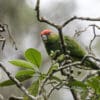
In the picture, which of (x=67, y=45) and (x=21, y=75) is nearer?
(x=21, y=75)

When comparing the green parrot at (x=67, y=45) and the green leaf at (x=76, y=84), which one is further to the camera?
the green parrot at (x=67, y=45)

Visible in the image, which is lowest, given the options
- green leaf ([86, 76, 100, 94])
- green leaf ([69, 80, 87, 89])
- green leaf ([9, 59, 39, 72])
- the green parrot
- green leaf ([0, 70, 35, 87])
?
the green parrot

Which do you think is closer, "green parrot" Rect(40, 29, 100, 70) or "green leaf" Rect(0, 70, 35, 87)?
"green leaf" Rect(0, 70, 35, 87)

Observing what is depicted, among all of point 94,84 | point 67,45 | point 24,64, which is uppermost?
point 24,64

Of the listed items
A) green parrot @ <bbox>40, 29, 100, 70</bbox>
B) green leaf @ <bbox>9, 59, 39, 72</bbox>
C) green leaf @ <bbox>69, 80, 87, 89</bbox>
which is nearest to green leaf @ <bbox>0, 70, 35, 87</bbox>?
green leaf @ <bbox>9, 59, 39, 72</bbox>

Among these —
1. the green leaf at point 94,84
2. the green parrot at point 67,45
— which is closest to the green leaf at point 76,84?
the green leaf at point 94,84

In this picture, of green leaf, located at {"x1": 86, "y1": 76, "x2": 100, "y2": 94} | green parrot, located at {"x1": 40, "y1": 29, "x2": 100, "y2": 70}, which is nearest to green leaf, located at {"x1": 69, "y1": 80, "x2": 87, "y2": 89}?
green leaf, located at {"x1": 86, "y1": 76, "x2": 100, "y2": 94}

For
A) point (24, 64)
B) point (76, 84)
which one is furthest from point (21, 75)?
point (76, 84)

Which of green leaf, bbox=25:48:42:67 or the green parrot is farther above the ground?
green leaf, bbox=25:48:42:67

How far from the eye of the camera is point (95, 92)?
1.53 metres

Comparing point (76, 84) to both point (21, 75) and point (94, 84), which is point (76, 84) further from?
point (21, 75)

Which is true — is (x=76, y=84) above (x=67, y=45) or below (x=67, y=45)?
above

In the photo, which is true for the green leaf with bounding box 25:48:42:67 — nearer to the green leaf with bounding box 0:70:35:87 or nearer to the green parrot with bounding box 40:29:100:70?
the green leaf with bounding box 0:70:35:87

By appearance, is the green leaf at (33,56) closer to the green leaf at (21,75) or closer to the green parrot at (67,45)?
the green leaf at (21,75)
